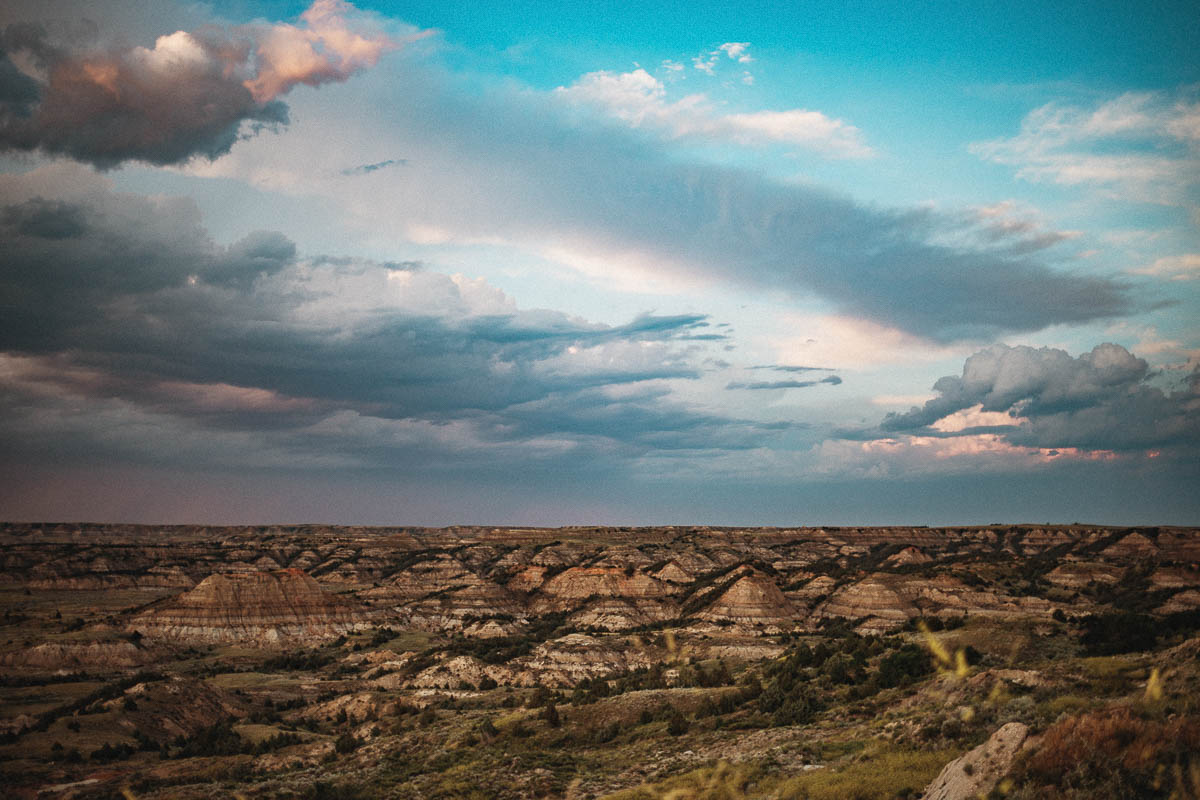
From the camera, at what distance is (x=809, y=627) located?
9675 centimetres

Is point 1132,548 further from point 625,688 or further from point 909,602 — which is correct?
point 625,688

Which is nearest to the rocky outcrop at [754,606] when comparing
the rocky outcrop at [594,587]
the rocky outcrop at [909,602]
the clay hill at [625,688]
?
the clay hill at [625,688]

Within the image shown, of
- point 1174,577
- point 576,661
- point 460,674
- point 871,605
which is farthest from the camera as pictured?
point 1174,577

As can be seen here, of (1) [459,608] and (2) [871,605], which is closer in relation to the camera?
(2) [871,605]

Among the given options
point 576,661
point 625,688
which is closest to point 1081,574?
point 576,661

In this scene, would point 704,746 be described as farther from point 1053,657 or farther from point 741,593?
point 741,593

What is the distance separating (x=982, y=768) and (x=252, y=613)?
11488 cm

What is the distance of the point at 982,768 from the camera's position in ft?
53.6

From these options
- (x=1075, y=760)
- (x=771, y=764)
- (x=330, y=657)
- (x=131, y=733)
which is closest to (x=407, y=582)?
(x=330, y=657)

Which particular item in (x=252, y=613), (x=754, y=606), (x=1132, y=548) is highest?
(x=754, y=606)

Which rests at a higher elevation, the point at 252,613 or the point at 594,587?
the point at 594,587

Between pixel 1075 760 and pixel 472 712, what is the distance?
43149mm

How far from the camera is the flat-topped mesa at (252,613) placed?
Result: 105 meters

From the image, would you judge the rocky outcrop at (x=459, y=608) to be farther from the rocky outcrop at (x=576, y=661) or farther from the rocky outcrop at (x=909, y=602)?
the rocky outcrop at (x=909, y=602)
